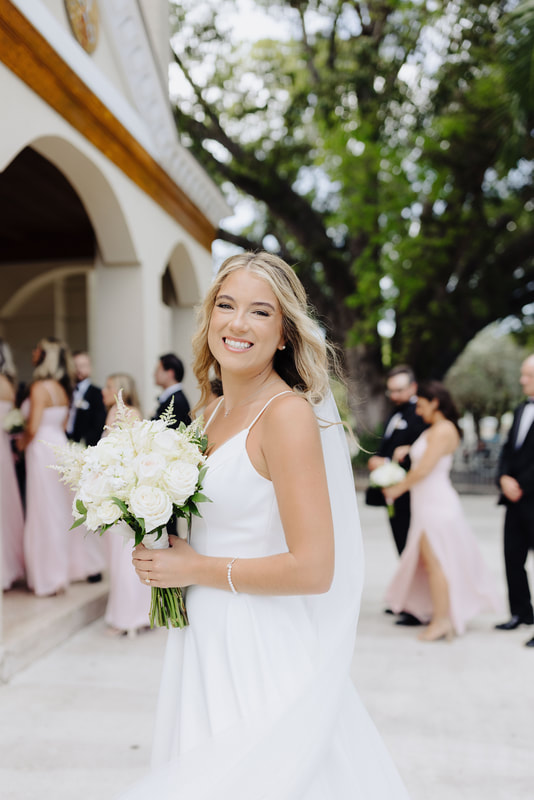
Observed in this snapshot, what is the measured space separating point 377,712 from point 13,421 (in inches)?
148

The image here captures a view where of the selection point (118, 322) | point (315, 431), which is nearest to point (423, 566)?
point (118, 322)

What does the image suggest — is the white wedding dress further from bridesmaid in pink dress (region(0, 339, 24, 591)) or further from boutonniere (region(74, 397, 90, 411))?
boutonniere (region(74, 397, 90, 411))

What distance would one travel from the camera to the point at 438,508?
17.9ft

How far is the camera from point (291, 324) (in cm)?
199

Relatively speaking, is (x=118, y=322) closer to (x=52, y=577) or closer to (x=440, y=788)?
(x=52, y=577)

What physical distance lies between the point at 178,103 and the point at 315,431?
47.4ft

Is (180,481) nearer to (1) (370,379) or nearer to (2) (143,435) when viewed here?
(2) (143,435)

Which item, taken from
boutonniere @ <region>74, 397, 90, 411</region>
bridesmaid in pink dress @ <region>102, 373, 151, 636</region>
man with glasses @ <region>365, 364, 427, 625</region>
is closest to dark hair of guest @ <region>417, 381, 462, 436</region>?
man with glasses @ <region>365, 364, 427, 625</region>

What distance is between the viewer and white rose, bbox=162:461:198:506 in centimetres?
166

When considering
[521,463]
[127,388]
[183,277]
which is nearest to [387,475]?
[521,463]

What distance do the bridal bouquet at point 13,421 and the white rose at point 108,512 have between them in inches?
173

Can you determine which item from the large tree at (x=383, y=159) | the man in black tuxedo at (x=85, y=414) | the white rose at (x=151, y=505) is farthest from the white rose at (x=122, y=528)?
the large tree at (x=383, y=159)

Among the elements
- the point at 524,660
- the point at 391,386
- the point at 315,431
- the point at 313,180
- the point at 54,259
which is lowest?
the point at 524,660

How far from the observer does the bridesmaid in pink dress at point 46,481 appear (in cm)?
574
